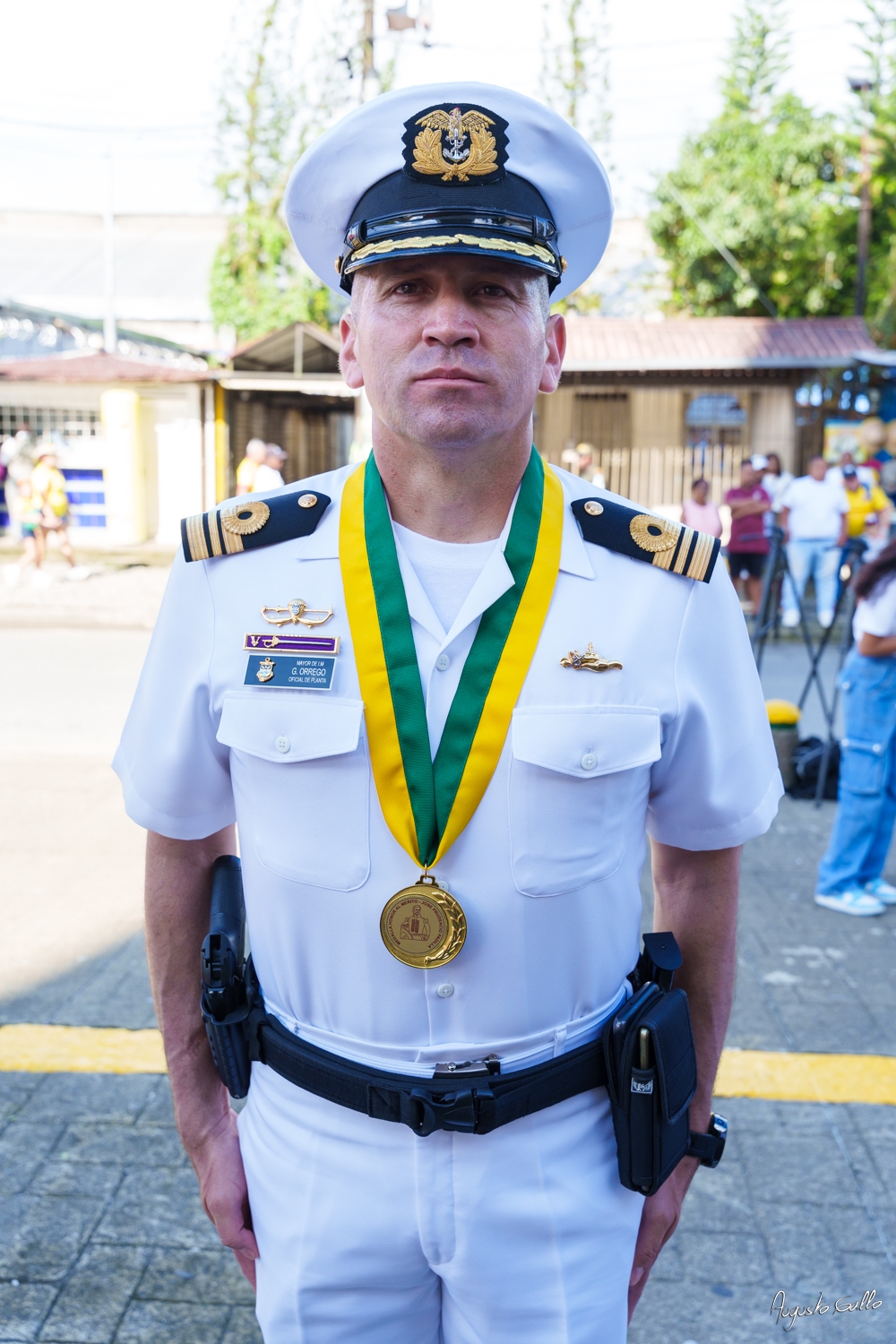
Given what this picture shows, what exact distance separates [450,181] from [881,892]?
4142 millimetres

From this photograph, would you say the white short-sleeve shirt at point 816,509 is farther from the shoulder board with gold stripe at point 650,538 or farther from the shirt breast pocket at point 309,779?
the shirt breast pocket at point 309,779

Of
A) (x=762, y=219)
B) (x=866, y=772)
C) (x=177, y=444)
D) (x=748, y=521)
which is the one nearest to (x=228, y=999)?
(x=866, y=772)

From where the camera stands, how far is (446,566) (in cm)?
162

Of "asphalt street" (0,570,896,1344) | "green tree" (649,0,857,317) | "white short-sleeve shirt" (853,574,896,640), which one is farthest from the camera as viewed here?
"green tree" (649,0,857,317)

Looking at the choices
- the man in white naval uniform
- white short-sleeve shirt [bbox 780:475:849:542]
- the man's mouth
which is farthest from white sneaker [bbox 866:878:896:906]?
white short-sleeve shirt [bbox 780:475:849:542]

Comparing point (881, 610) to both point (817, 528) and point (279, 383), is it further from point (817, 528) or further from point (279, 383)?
point (279, 383)

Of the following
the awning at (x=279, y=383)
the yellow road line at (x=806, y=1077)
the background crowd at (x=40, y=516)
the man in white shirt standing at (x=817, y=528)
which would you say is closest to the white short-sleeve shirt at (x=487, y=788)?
the yellow road line at (x=806, y=1077)

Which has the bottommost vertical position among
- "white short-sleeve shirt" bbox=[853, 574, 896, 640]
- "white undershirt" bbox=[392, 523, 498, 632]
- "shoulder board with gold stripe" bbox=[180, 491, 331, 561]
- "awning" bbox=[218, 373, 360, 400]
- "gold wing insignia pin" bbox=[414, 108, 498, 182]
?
"white short-sleeve shirt" bbox=[853, 574, 896, 640]

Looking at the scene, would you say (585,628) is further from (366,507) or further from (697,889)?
(697,889)

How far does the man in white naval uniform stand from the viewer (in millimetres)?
1502

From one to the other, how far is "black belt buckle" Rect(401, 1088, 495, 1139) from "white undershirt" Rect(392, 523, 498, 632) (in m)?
0.65

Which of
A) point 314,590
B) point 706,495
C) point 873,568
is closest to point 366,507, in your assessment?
point 314,590

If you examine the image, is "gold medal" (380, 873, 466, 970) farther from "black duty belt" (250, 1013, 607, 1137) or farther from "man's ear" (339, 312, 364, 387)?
"man's ear" (339, 312, 364, 387)

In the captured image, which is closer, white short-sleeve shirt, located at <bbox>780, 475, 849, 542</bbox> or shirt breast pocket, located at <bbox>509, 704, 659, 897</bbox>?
shirt breast pocket, located at <bbox>509, 704, 659, 897</bbox>
